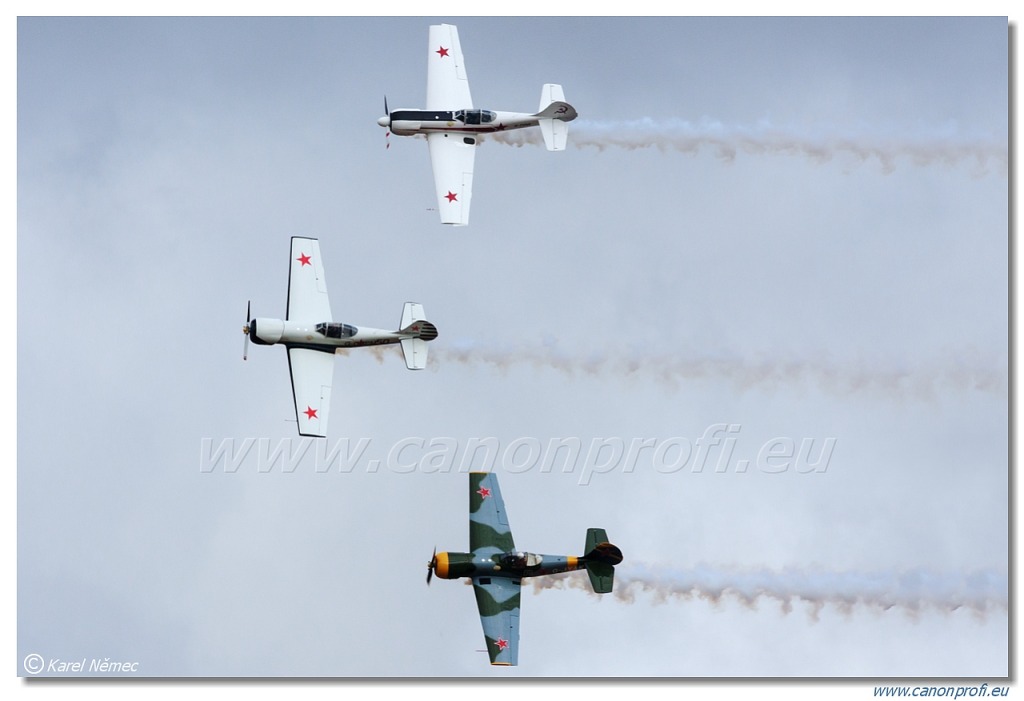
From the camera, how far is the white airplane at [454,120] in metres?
59.6

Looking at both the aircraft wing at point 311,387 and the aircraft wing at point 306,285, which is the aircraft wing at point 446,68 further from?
the aircraft wing at point 311,387

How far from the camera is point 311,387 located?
56719mm

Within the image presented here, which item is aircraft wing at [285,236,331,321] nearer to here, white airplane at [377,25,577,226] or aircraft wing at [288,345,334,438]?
aircraft wing at [288,345,334,438]

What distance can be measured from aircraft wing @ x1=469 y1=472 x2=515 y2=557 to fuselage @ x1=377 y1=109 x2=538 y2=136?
Answer: 11244mm

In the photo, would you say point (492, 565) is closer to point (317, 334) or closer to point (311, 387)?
point (311, 387)

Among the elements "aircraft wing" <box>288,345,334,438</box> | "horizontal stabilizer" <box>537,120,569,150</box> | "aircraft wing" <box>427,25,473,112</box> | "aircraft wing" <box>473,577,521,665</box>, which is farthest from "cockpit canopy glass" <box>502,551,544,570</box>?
"aircraft wing" <box>427,25,473,112</box>

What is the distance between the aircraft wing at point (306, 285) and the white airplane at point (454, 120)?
15.0 ft

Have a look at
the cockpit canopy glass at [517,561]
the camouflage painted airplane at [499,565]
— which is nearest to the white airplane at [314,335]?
the camouflage painted airplane at [499,565]

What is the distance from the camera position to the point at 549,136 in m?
60.2

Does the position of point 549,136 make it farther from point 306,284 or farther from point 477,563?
point 477,563

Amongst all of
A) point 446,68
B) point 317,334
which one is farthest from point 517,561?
point 446,68

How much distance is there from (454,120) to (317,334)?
28.8 ft

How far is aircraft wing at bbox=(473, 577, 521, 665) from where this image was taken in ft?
188

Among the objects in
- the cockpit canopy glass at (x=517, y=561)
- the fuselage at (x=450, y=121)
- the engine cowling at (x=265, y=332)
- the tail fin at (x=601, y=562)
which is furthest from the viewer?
the fuselage at (x=450, y=121)
